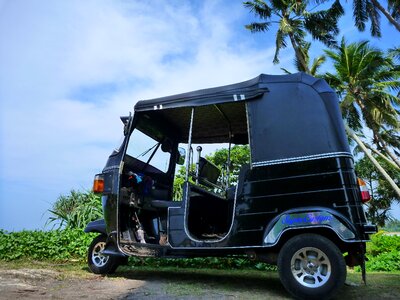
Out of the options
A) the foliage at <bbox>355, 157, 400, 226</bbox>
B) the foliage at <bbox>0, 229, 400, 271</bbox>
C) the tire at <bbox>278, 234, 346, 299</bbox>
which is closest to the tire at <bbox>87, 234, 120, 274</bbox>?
the foliage at <bbox>0, 229, 400, 271</bbox>

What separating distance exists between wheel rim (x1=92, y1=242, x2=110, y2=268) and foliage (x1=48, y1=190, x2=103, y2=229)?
9.04 feet

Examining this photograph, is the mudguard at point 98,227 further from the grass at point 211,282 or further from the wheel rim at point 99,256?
the grass at point 211,282

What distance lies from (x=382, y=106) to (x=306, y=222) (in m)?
17.8

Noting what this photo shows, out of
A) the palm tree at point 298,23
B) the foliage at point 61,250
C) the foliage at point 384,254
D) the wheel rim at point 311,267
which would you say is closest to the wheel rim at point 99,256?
the foliage at point 61,250

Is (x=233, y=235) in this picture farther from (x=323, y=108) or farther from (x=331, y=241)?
(x=323, y=108)

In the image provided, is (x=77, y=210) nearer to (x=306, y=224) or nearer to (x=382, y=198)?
(x=306, y=224)

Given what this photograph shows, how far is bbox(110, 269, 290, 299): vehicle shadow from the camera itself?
4691 millimetres

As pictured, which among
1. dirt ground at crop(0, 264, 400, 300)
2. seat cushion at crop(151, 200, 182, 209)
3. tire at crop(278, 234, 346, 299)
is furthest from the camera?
seat cushion at crop(151, 200, 182, 209)

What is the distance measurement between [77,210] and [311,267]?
653 centimetres

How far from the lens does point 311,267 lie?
4301mm

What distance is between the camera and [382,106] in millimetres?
19953

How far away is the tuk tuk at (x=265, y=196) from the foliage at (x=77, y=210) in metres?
2.94

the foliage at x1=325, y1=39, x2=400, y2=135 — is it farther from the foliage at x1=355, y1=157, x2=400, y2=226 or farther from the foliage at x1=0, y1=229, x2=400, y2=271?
the foliage at x1=0, y1=229, x2=400, y2=271

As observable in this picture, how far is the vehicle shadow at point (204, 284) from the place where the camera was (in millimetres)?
4691
